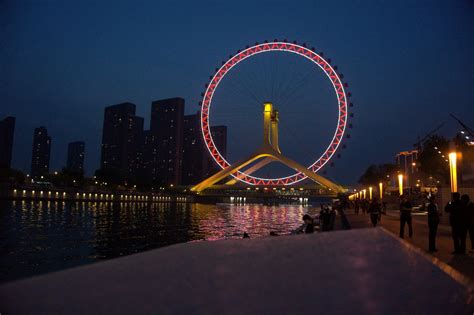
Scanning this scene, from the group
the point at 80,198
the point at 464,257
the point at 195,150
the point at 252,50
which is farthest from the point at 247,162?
the point at 195,150

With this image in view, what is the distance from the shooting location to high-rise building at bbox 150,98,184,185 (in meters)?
154

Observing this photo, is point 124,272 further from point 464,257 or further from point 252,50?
point 252,50

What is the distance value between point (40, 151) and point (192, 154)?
63.9 metres

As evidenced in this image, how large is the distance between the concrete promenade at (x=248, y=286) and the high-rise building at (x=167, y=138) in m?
145

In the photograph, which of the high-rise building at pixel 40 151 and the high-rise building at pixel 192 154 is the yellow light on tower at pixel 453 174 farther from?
the high-rise building at pixel 40 151

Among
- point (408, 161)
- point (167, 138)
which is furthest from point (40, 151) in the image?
point (408, 161)

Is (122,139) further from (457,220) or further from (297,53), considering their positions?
(457,220)

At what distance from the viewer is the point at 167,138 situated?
521 ft

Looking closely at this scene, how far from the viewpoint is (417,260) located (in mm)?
5809

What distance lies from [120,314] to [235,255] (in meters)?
2.79

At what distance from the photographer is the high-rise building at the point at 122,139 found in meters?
166

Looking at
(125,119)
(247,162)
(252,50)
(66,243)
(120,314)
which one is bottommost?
(66,243)

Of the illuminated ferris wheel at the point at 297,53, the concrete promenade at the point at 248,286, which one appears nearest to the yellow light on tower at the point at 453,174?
the concrete promenade at the point at 248,286

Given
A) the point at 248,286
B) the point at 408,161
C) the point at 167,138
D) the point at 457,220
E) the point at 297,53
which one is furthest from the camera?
the point at 167,138
